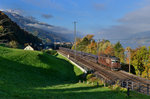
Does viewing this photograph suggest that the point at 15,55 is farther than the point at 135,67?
No

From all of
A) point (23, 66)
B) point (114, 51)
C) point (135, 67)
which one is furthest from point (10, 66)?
point (114, 51)

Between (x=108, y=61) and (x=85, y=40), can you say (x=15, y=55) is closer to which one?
(x=108, y=61)

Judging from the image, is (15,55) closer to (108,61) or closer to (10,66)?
(10,66)

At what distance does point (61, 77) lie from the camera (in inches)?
1350

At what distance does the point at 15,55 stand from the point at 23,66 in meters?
6.16

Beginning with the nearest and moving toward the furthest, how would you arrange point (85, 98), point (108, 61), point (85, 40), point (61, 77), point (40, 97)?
point (40, 97) < point (85, 98) < point (61, 77) < point (108, 61) < point (85, 40)

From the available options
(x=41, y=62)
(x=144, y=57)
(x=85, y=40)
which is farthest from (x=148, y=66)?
(x=85, y=40)

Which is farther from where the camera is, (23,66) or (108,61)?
(108,61)

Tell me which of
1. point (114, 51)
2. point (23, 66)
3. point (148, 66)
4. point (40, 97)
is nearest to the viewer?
point (40, 97)

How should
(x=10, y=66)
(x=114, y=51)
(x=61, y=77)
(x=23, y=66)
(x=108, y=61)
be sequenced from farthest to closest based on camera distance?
(x=114, y=51)
(x=108, y=61)
(x=61, y=77)
(x=23, y=66)
(x=10, y=66)

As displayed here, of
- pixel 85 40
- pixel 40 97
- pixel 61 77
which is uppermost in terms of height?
pixel 85 40

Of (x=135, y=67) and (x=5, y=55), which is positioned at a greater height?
(x=5, y=55)

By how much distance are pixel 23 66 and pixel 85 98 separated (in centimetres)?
2148

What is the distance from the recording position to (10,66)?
29.3 metres
